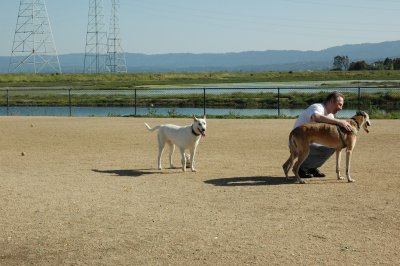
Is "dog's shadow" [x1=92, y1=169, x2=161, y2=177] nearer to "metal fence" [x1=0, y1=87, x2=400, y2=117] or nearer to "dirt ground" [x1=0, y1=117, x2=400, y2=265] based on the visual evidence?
"dirt ground" [x1=0, y1=117, x2=400, y2=265]

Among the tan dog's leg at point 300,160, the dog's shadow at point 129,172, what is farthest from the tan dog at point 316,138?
the dog's shadow at point 129,172

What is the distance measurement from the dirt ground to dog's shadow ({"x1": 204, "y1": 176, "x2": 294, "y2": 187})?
Result: 0.06 ft

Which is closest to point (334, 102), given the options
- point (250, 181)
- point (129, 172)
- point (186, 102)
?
point (250, 181)

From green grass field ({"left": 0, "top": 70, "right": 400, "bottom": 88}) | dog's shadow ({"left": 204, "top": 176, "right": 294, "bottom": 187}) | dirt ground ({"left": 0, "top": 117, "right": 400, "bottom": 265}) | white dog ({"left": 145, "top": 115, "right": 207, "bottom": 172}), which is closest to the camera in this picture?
dirt ground ({"left": 0, "top": 117, "right": 400, "bottom": 265})

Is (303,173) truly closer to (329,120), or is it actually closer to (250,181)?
(250,181)

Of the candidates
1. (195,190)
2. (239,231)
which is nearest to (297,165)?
(195,190)

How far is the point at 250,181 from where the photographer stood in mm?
11258

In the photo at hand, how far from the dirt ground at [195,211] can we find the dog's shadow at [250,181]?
0.02 metres

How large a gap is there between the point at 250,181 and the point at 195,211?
102 inches

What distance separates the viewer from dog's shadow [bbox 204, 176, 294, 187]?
1096 cm

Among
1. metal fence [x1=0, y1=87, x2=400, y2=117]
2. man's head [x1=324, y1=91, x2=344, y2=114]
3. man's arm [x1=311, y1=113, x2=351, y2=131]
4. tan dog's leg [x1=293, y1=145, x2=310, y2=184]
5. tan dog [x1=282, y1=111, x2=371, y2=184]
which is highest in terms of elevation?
man's head [x1=324, y1=91, x2=344, y2=114]

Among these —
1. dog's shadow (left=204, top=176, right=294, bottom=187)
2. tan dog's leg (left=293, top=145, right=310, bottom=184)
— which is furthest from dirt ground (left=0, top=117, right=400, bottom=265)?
tan dog's leg (left=293, top=145, right=310, bottom=184)

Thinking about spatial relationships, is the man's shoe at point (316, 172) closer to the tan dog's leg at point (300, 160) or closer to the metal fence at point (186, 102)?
the tan dog's leg at point (300, 160)

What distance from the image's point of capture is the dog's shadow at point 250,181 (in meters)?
11.0
